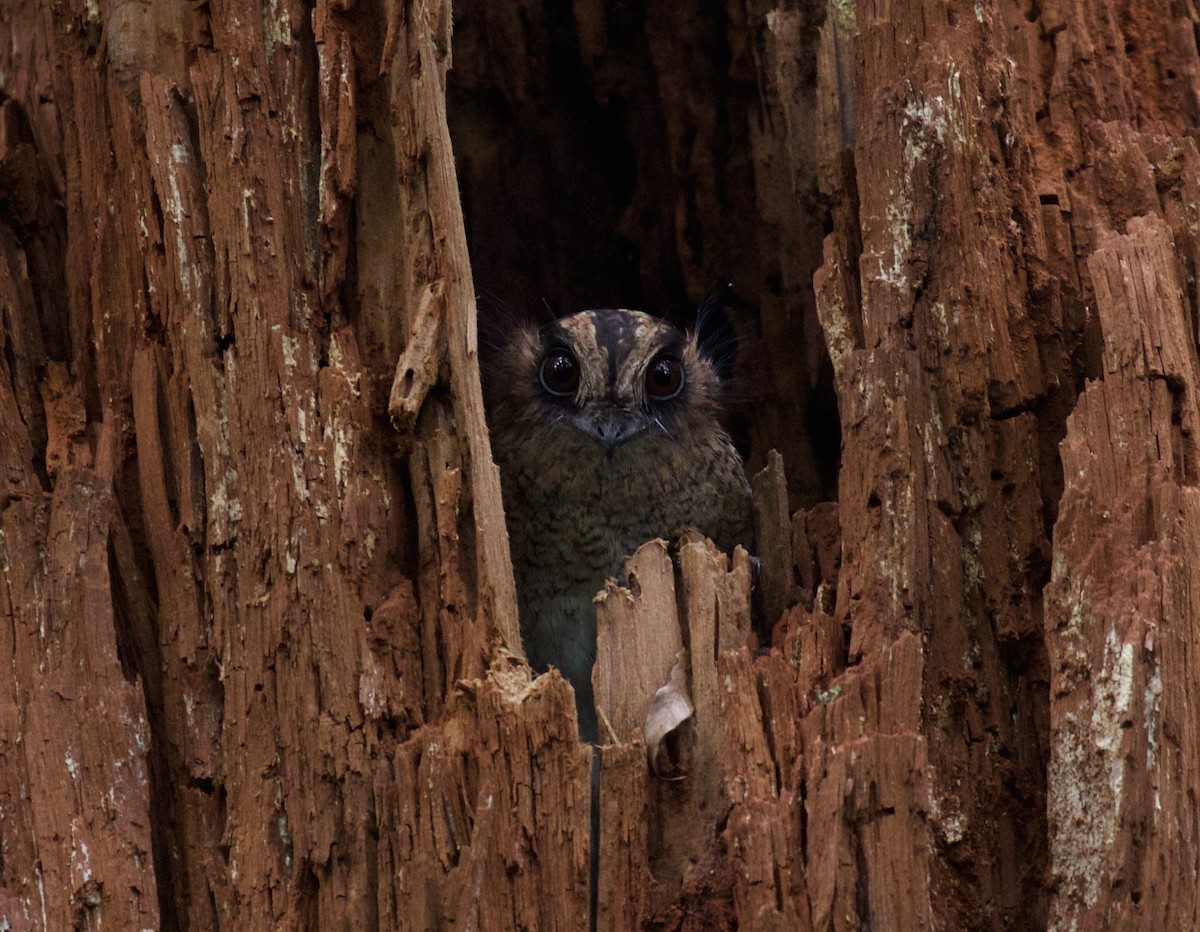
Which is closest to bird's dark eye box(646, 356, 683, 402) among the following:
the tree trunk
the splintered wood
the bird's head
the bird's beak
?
the bird's head

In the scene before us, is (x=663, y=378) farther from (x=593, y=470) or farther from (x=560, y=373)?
(x=593, y=470)

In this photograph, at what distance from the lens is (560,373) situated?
4.61 meters

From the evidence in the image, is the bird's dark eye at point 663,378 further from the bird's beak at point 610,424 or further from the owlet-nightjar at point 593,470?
the bird's beak at point 610,424

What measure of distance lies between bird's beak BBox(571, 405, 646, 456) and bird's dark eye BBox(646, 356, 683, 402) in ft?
0.48

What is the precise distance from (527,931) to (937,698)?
3.31 ft

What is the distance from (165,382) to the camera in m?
3.21

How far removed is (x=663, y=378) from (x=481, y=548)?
5.62 ft

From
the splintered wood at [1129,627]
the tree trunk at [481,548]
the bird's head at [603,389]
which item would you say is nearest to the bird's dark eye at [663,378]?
the bird's head at [603,389]

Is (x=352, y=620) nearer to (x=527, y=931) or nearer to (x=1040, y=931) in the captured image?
(x=527, y=931)

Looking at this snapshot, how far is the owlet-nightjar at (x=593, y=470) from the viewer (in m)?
4.24

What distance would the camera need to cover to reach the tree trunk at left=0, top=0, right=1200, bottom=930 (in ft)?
9.14

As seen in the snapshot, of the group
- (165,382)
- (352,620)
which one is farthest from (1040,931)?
(165,382)

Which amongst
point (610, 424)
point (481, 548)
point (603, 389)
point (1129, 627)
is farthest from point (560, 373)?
point (1129, 627)

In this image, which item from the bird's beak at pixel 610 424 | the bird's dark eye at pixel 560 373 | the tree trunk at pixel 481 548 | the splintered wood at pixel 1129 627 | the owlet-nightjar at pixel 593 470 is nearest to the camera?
the splintered wood at pixel 1129 627
